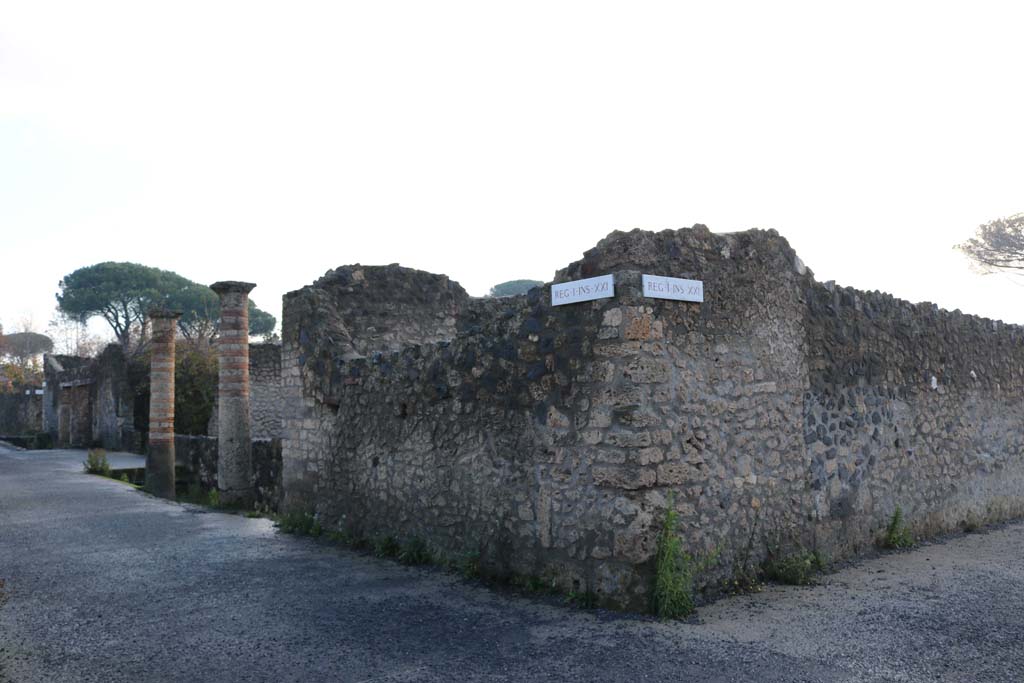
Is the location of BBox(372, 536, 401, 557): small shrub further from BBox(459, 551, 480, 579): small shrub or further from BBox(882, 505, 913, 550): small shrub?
BBox(882, 505, 913, 550): small shrub

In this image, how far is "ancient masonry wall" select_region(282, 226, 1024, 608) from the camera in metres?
5.65

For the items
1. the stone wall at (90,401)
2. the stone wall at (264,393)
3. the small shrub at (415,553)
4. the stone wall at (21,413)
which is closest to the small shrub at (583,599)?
the small shrub at (415,553)

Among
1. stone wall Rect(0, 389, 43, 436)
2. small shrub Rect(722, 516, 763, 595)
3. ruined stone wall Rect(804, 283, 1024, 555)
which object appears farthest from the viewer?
stone wall Rect(0, 389, 43, 436)

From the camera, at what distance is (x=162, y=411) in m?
16.4

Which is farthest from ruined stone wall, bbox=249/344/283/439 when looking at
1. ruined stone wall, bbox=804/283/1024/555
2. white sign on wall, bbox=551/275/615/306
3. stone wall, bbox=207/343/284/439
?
white sign on wall, bbox=551/275/615/306

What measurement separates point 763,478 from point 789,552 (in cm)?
70

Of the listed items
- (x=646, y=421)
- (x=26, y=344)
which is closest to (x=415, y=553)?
(x=646, y=421)

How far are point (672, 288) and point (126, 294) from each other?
49322 mm

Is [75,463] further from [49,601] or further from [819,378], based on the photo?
[819,378]

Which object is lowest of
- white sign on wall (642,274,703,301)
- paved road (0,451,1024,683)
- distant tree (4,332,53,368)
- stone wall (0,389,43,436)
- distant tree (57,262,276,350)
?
paved road (0,451,1024,683)

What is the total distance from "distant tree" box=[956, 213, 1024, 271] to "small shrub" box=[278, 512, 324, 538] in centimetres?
2367

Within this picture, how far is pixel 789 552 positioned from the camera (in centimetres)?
654

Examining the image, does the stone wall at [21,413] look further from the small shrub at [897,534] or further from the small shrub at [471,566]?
the small shrub at [897,534]

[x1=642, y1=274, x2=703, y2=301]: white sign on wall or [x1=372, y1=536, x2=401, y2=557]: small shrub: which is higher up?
[x1=642, y1=274, x2=703, y2=301]: white sign on wall
